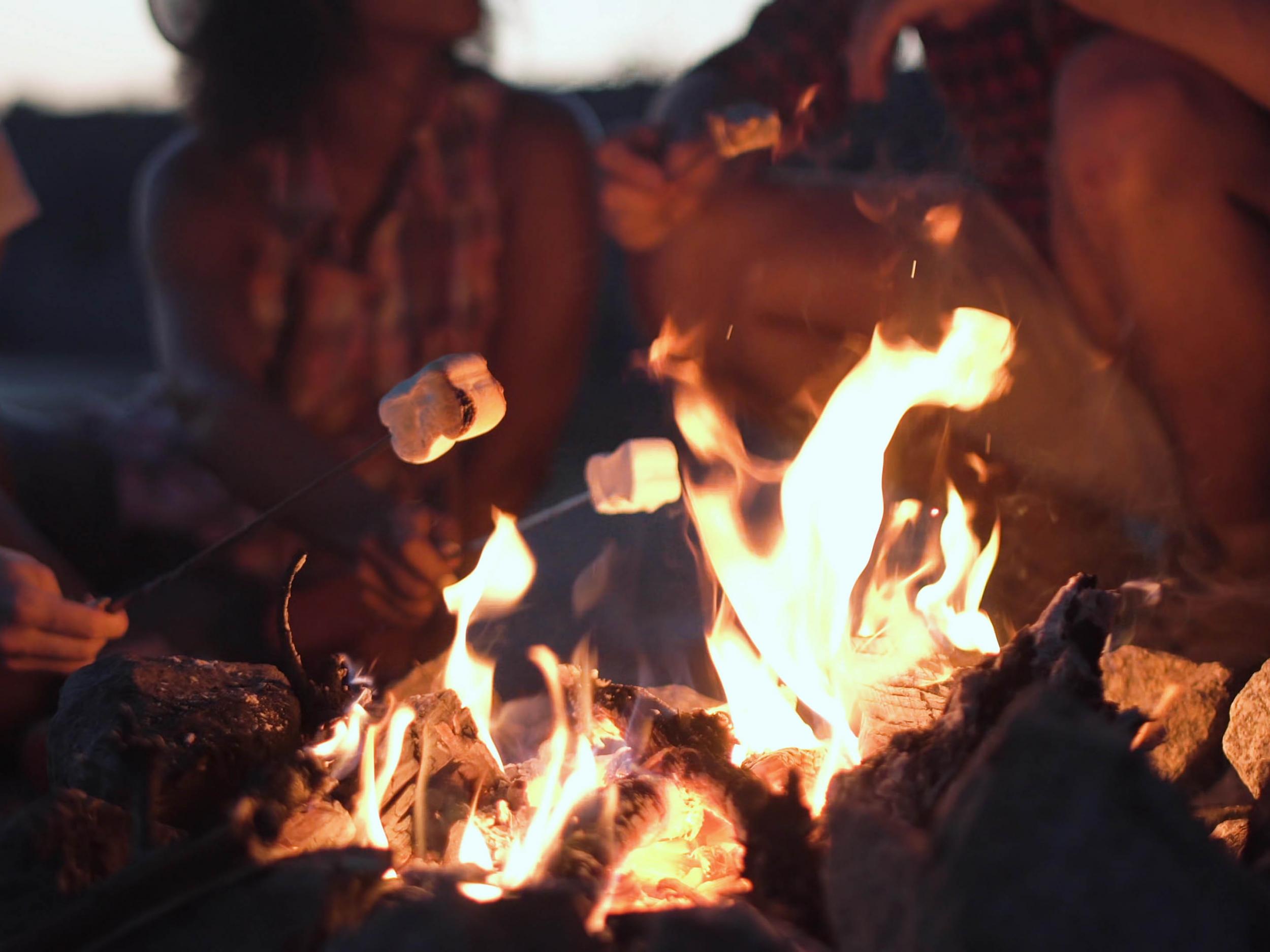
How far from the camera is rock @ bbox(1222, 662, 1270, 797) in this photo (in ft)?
4.44

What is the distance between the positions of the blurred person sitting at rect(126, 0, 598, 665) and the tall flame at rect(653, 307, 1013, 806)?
0.97 meters

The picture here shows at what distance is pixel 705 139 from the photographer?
230cm

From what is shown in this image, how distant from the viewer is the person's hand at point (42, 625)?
1568 millimetres

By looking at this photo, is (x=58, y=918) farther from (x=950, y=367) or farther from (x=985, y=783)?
(x=950, y=367)

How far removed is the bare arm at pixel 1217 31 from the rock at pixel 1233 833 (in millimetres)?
1307

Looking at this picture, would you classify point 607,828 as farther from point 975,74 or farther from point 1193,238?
point 975,74

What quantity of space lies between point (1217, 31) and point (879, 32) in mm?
637

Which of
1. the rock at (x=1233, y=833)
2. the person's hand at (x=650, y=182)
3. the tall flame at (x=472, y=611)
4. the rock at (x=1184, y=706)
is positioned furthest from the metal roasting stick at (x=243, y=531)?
the rock at (x=1233, y=833)

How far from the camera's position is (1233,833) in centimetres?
132

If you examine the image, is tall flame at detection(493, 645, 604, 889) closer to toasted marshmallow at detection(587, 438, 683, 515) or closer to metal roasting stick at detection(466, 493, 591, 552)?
toasted marshmallow at detection(587, 438, 683, 515)

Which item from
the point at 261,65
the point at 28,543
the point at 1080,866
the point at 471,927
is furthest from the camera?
the point at 261,65

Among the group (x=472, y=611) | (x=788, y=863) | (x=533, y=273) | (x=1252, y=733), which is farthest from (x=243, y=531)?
(x=533, y=273)

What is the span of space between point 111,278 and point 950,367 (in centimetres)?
346

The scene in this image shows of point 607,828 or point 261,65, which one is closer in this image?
point 607,828
